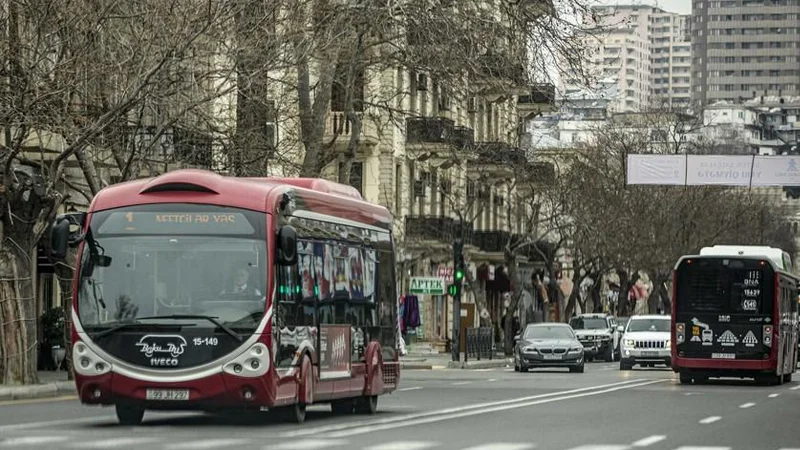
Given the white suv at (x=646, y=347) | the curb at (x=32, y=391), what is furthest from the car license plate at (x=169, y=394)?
the white suv at (x=646, y=347)

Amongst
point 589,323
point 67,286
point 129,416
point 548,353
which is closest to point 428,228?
point 589,323

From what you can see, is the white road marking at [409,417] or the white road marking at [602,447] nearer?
the white road marking at [602,447]

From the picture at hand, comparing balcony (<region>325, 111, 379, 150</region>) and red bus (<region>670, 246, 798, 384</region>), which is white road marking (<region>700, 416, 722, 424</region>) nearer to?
red bus (<region>670, 246, 798, 384</region>)

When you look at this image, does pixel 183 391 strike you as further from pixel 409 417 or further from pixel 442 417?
pixel 442 417

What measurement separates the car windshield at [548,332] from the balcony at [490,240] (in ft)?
87.1

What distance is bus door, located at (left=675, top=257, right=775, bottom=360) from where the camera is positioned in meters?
42.2

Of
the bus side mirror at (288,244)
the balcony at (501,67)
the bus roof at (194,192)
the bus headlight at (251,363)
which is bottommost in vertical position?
the bus headlight at (251,363)

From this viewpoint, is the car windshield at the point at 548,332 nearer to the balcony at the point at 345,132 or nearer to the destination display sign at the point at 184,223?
the balcony at the point at 345,132

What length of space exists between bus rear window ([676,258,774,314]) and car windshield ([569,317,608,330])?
29.5 metres

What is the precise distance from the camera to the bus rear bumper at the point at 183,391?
69.3 feet

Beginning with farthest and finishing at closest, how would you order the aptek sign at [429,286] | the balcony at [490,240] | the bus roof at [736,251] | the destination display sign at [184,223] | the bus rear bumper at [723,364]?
the balcony at [490,240] → the aptek sign at [429,286] → the bus roof at [736,251] → the bus rear bumper at [723,364] → the destination display sign at [184,223]

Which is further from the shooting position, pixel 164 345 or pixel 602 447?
pixel 164 345

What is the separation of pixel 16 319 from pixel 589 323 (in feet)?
139

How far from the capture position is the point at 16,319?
32.3m
